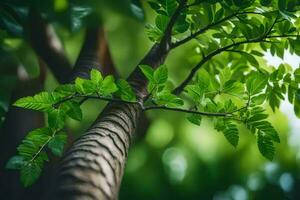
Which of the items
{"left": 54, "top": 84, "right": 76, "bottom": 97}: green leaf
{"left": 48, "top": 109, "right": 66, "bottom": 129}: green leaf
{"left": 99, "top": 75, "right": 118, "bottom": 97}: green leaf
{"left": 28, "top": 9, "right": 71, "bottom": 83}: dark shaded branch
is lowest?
{"left": 28, "top": 9, "right": 71, "bottom": 83}: dark shaded branch

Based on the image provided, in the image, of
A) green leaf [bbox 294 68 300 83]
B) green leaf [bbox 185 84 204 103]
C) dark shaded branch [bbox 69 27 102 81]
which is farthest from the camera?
dark shaded branch [bbox 69 27 102 81]

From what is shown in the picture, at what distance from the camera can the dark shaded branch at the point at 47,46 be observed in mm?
1843

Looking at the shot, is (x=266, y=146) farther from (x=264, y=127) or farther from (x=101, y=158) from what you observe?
(x=101, y=158)

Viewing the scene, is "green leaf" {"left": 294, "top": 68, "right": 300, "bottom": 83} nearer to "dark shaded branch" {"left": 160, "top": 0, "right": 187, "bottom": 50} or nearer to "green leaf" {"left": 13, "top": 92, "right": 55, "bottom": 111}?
"dark shaded branch" {"left": 160, "top": 0, "right": 187, "bottom": 50}

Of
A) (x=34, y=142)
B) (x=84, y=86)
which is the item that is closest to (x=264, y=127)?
(x=84, y=86)

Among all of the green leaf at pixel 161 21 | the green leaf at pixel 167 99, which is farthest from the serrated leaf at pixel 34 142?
the green leaf at pixel 161 21

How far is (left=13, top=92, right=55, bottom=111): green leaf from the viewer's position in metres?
0.91

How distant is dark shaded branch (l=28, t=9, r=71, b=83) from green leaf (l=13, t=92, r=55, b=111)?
2.94ft

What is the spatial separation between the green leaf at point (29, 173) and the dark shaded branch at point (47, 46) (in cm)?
83

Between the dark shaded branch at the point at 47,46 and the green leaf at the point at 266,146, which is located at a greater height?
the green leaf at the point at 266,146

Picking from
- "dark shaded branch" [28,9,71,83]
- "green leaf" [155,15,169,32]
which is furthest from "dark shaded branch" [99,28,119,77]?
"green leaf" [155,15,169,32]

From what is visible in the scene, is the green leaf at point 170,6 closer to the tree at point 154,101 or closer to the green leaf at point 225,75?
the tree at point 154,101

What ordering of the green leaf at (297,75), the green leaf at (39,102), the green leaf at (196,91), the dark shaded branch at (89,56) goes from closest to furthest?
the green leaf at (39,102) → the green leaf at (196,91) → the green leaf at (297,75) → the dark shaded branch at (89,56)

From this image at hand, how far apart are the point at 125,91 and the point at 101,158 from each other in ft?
0.75
